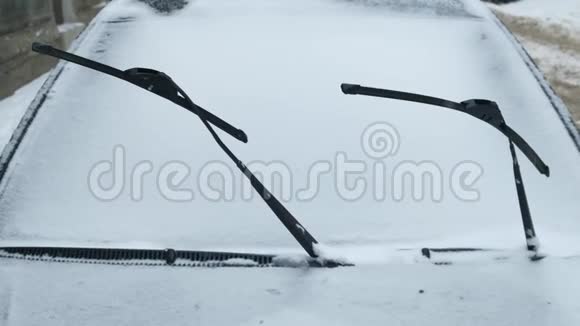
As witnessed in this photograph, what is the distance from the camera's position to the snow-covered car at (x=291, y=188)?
1332mm

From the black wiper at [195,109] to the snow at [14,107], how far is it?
295cm

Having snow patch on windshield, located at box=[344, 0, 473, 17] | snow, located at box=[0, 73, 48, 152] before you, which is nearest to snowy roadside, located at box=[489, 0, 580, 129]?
snow patch on windshield, located at box=[344, 0, 473, 17]

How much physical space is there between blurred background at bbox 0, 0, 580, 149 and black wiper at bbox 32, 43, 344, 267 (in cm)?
297

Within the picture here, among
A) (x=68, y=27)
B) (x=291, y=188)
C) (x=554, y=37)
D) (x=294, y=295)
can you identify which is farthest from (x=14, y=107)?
(x=554, y=37)

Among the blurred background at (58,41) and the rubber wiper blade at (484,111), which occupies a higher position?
the rubber wiper blade at (484,111)

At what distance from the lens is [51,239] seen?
4.81 feet

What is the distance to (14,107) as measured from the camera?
16.4 ft

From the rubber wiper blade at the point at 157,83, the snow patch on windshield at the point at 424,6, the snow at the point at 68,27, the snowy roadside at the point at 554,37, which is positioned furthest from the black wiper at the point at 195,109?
the snow at the point at 68,27

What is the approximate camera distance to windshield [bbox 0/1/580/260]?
1.51 meters

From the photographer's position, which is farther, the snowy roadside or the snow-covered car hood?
the snowy roadside

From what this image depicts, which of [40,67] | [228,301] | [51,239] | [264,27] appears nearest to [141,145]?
[51,239]

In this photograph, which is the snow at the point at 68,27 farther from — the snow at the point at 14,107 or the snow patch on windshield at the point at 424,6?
the snow patch on windshield at the point at 424,6

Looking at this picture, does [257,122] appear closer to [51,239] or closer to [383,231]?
[383,231]

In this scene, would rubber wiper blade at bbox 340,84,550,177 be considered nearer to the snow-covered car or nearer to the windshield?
the snow-covered car
